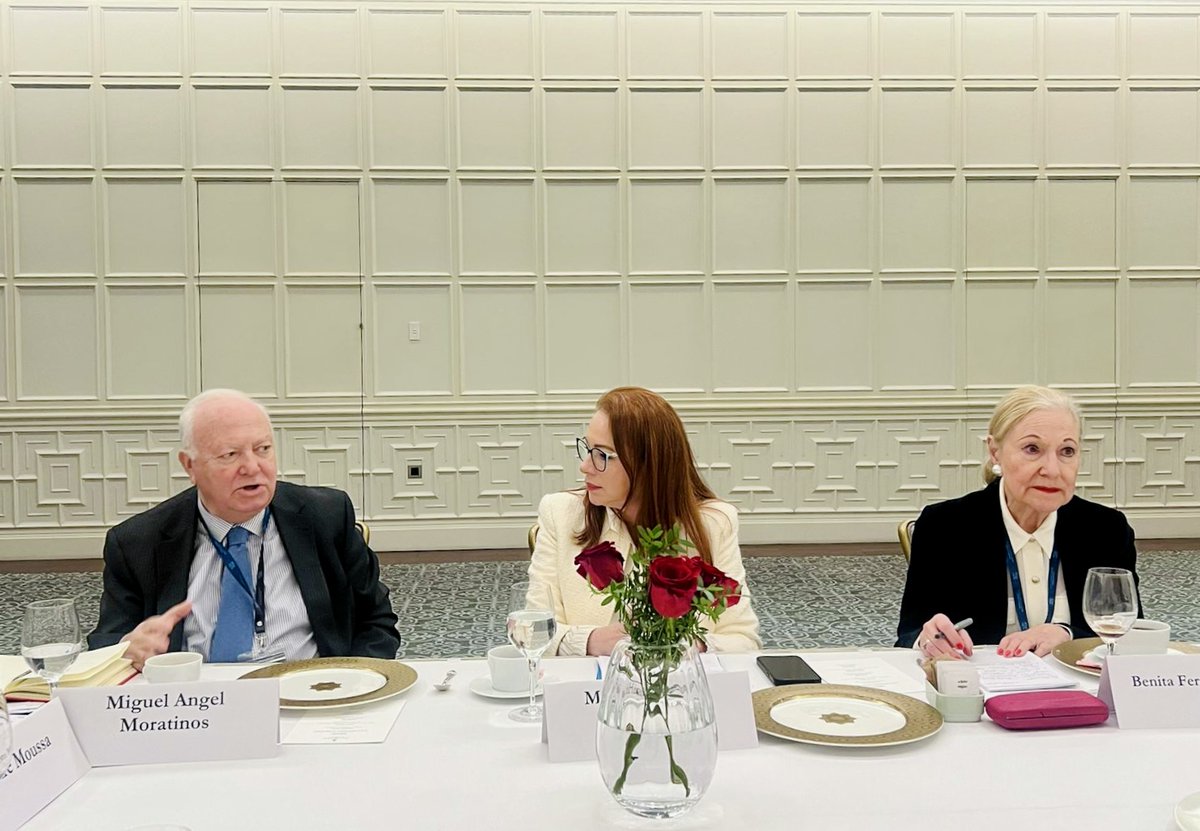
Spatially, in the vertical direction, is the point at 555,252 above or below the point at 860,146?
below

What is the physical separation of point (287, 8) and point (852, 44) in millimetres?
4418

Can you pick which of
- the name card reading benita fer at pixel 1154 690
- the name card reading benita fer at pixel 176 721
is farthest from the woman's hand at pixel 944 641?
the name card reading benita fer at pixel 176 721

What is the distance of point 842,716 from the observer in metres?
1.88

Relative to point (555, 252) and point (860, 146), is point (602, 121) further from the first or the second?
point (860, 146)

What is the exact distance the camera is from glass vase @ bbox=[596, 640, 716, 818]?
4.71 ft

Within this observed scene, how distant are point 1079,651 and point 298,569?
194 centimetres

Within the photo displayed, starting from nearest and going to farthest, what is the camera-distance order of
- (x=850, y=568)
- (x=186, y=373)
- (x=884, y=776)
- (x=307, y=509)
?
(x=884, y=776) → (x=307, y=509) → (x=850, y=568) → (x=186, y=373)

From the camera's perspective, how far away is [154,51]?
805 cm

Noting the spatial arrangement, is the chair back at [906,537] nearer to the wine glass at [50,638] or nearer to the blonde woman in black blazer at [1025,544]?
the blonde woman in black blazer at [1025,544]

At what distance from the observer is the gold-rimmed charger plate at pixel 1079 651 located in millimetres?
2143

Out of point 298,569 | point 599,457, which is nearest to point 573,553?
point 599,457

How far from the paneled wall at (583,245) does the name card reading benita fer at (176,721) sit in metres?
6.63

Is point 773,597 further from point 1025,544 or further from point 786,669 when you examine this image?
point 786,669

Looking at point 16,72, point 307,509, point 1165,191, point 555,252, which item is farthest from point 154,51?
point 1165,191
